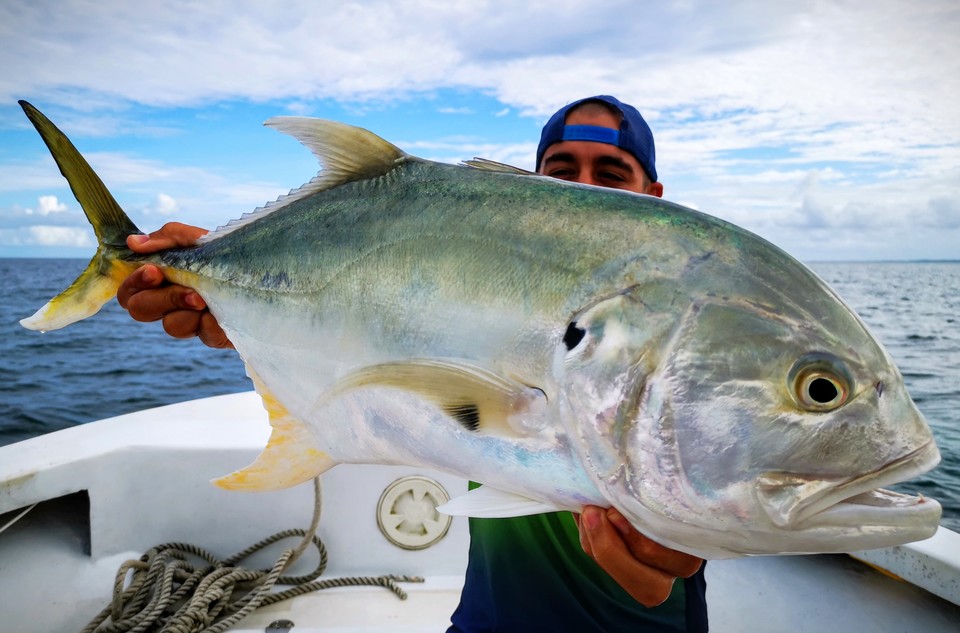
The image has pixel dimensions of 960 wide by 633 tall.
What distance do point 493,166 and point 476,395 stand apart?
0.55 metres

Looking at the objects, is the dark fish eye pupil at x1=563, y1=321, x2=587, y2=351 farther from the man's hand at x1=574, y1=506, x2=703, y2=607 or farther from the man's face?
the man's face

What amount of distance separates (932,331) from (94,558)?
25.3 meters

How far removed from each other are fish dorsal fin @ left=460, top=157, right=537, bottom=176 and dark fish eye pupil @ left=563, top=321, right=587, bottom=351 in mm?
411

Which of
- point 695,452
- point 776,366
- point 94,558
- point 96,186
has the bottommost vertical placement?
point 94,558

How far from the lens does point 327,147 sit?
1.71m

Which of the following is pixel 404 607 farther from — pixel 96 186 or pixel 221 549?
pixel 96 186

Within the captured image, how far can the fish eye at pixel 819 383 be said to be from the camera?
1107mm

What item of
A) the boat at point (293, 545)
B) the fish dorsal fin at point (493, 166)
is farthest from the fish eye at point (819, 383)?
the boat at point (293, 545)

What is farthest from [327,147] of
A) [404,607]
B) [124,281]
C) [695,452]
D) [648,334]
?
[404,607]

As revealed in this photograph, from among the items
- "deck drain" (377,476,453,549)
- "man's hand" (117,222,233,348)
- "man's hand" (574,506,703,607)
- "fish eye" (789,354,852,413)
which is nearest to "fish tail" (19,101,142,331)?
"man's hand" (117,222,233,348)

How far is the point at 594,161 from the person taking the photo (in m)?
2.29

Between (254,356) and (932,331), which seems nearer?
(254,356)

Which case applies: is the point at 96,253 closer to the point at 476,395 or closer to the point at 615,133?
the point at 476,395

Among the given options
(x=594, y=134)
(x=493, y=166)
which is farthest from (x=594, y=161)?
(x=493, y=166)
